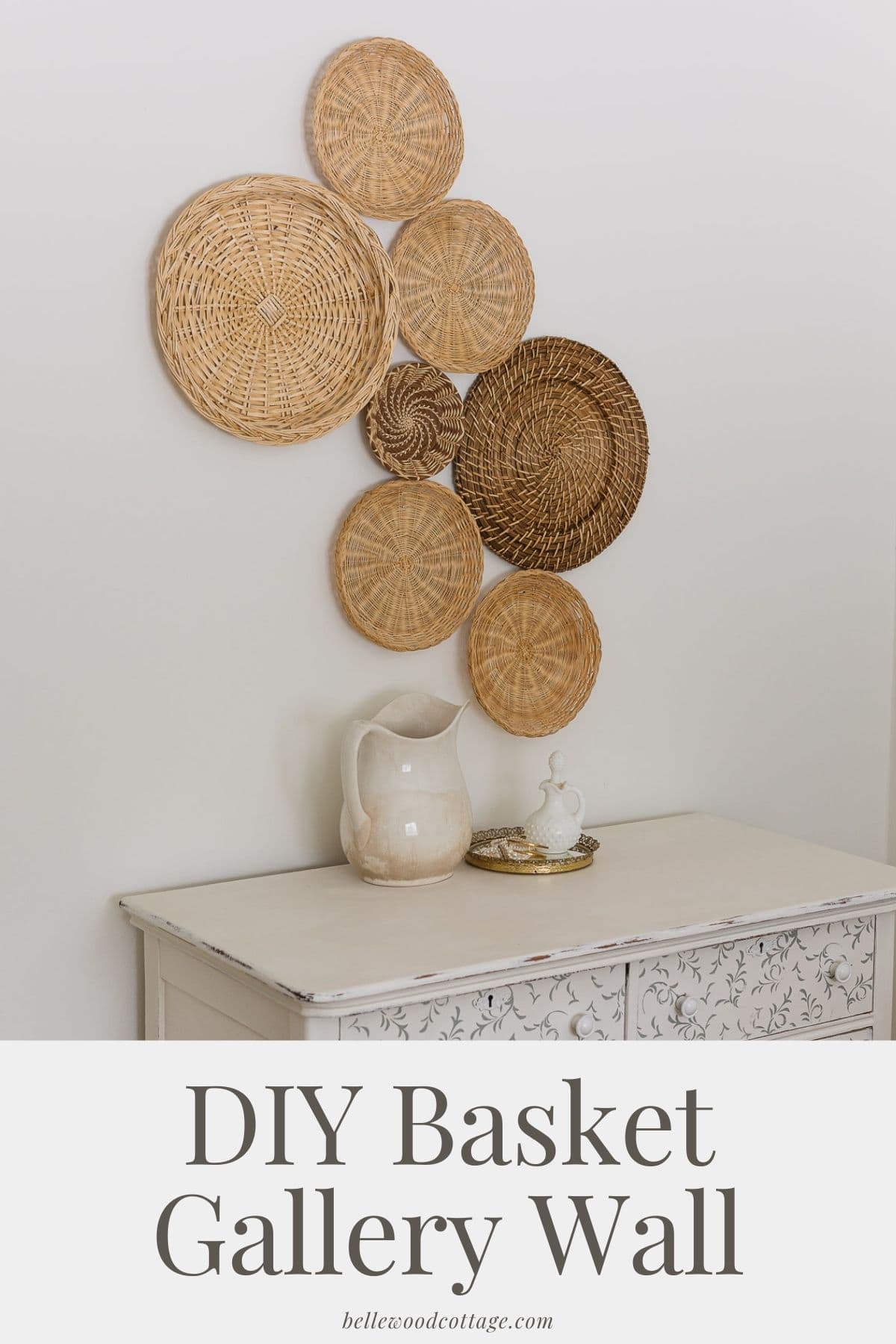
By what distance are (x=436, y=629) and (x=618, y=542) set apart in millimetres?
371

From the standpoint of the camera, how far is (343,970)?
1.39 m

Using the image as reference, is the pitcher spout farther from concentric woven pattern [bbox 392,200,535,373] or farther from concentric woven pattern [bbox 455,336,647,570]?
concentric woven pattern [bbox 392,200,535,373]

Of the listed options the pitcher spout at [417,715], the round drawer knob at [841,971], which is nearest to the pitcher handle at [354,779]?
the pitcher spout at [417,715]

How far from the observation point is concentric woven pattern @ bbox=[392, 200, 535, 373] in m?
1.83

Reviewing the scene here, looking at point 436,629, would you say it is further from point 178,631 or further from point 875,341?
point 875,341

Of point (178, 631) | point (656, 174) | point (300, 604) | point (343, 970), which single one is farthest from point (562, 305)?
point (343, 970)

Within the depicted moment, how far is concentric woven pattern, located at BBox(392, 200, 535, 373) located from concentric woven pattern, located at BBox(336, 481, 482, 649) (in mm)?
195

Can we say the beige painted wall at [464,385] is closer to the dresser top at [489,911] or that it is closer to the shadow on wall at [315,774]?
the shadow on wall at [315,774]

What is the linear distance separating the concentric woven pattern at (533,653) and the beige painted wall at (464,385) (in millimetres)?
44

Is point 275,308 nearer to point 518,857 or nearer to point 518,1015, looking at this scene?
point 518,857

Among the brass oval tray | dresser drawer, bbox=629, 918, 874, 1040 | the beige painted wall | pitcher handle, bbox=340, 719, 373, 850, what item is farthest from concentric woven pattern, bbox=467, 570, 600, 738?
dresser drawer, bbox=629, 918, 874, 1040

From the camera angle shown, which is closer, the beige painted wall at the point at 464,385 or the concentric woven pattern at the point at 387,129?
the beige painted wall at the point at 464,385

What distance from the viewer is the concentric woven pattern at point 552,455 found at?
192cm

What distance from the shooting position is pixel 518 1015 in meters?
1.50
